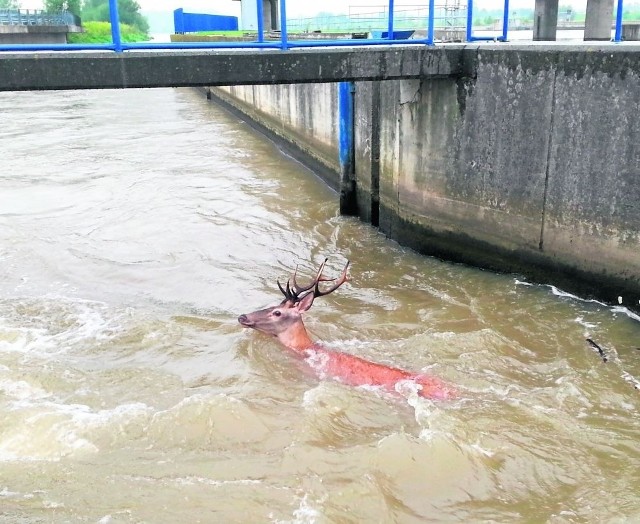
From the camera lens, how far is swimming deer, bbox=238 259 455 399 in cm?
716

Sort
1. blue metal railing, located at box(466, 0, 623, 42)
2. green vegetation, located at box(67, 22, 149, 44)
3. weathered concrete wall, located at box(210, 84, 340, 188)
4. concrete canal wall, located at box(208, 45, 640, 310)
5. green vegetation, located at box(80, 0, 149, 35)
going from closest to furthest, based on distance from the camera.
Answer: concrete canal wall, located at box(208, 45, 640, 310) → blue metal railing, located at box(466, 0, 623, 42) → weathered concrete wall, located at box(210, 84, 340, 188) → green vegetation, located at box(67, 22, 149, 44) → green vegetation, located at box(80, 0, 149, 35)

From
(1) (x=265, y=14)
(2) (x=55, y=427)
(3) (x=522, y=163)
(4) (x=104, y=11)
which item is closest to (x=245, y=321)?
(2) (x=55, y=427)

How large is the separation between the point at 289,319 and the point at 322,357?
71 cm

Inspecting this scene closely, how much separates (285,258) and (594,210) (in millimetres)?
5145

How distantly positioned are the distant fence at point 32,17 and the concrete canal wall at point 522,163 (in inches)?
1772

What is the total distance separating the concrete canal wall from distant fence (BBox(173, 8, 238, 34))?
1754 inches

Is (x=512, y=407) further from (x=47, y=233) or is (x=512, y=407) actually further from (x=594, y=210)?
(x=47, y=233)

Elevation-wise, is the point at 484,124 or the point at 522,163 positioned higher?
the point at 484,124

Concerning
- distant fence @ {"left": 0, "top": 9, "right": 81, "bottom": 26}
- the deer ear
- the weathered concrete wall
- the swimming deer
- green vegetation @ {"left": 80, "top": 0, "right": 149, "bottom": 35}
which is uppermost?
green vegetation @ {"left": 80, "top": 0, "right": 149, "bottom": 35}

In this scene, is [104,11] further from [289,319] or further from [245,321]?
[289,319]

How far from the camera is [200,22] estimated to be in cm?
5428

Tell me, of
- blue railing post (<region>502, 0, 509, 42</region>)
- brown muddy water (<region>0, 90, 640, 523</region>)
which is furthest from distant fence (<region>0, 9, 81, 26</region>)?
Answer: blue railing post (<region>502, 0, 509, 42</region>)

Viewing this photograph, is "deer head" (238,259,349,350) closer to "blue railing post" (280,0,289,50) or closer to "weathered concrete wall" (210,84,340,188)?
"blue railing post" (280,0,289,50)

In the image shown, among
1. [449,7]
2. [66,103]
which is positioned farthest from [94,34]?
[449,7]
